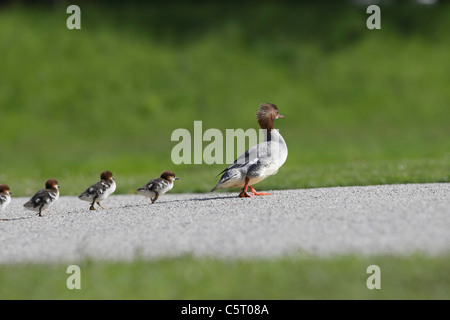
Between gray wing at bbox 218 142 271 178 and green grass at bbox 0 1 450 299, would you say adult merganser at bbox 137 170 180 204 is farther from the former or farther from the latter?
green grass at bbox 0 1 450 299

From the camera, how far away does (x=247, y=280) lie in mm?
6379

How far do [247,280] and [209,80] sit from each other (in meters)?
28.4

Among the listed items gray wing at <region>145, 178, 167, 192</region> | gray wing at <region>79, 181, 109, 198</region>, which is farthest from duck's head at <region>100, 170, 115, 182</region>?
gray wing at <region>145, 178, 167, 192</region>

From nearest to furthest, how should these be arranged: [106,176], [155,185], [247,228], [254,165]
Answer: [247,228], [254,165], [106,176], [155,185]

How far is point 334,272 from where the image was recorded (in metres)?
6.41

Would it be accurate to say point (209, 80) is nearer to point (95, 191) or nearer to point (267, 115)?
point (267, 115)

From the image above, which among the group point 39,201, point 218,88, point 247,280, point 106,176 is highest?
point 218,88

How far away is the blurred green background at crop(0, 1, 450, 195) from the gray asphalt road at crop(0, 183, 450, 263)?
33.8ft

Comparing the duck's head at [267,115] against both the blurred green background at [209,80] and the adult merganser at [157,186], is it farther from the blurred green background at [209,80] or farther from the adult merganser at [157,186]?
the blurred green background at [209,80]

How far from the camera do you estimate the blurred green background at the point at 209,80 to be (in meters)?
25.7

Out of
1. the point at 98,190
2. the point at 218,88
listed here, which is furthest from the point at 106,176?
the point at 218,88

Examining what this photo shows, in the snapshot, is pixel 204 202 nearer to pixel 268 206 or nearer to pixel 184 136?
pixel 268 206

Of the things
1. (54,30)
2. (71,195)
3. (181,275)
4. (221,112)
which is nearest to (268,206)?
(181,275)

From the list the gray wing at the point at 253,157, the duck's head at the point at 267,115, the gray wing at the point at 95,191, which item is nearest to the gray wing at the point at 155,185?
the gray wing at the point at 95,191
